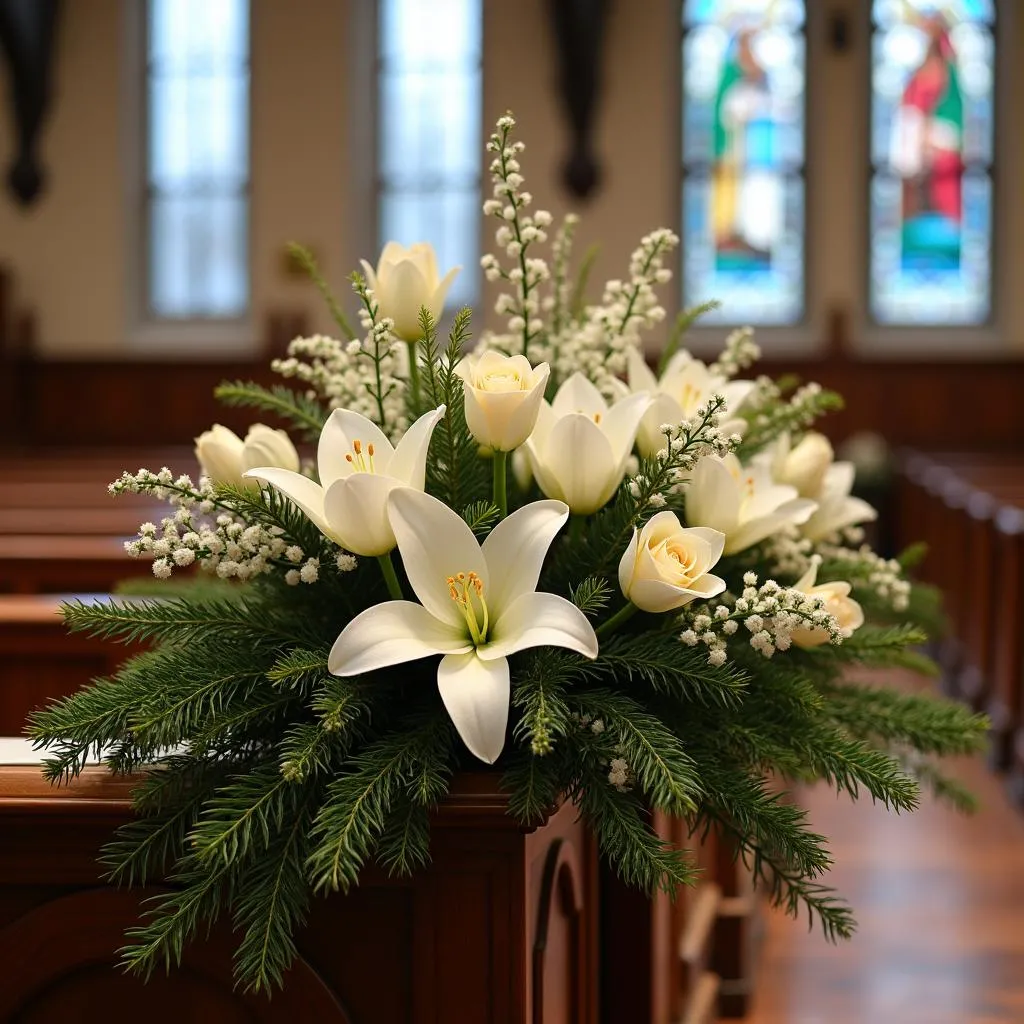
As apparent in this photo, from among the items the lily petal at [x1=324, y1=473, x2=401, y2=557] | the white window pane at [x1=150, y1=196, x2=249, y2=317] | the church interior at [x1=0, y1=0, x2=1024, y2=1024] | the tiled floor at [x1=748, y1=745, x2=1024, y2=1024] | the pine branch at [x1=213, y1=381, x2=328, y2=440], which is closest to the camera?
the lily petal at [x1=324, y1=473, x2=401, y2=557]

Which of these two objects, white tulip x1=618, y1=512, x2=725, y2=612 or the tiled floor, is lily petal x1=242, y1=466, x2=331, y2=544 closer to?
white tulip x1=618, y1=512, x2=725, y2=612

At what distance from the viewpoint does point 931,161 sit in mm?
10719

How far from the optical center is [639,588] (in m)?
1.21

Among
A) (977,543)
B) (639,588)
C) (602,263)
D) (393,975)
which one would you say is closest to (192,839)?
(393,975)

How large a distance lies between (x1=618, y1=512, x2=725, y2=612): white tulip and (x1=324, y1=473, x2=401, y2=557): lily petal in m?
0.20

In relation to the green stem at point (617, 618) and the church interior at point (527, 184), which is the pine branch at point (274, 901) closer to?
the green stem at point (617, 618)

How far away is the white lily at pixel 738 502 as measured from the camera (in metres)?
1.39

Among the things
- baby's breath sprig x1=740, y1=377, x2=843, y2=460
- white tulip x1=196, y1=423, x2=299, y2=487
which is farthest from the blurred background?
white tulip x1=196, y1=423, x2=299, y2=487

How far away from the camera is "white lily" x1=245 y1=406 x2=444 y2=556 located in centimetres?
120

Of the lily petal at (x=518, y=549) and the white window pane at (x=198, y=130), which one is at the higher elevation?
the white window pane at (x=198, y=130)

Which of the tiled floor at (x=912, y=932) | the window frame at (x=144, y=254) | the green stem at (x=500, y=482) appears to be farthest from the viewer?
the window frame at (x=144, y=254)

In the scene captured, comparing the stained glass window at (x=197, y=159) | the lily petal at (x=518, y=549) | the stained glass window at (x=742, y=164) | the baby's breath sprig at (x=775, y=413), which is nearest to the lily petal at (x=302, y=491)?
the lily petal at (x=518, y=549)

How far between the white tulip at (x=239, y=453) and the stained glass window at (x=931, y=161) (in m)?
9.81

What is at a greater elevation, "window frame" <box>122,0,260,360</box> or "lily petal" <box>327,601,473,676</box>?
"window frame" <box>122,0,260,360</box>
